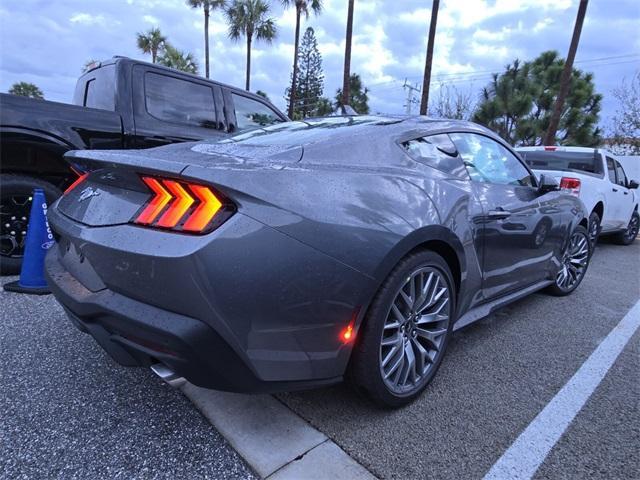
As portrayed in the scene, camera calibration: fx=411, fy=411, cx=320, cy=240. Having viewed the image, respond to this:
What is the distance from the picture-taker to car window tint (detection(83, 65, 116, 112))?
12.3 ft

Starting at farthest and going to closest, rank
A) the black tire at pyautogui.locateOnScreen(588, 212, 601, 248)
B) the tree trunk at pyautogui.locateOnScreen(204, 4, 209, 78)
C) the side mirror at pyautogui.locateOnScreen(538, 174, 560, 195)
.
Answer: the tree trunk at pyautogui.locateOnScreen(204, 4, 209, 78), the black tire at pyautogui.locateOnScreen(588, 212, 601, 248), the side mirror at pyautogui.locateOnScreen(538, 174, 560, 195)

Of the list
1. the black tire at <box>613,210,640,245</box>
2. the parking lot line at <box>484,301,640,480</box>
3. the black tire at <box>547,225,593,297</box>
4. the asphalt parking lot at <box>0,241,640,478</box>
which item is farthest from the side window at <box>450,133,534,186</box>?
the black tire at <box>613,210,640,245</box>

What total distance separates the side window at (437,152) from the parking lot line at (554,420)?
1.33m

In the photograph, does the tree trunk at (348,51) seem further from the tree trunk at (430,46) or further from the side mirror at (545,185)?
the side mirror at (545,185)

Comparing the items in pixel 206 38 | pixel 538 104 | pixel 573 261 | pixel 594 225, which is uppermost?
pixel 206 38

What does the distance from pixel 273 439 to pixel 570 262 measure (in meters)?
3.44

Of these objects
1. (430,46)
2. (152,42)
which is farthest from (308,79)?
(430,46)

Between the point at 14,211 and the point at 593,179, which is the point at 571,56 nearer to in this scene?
the point at 593,179

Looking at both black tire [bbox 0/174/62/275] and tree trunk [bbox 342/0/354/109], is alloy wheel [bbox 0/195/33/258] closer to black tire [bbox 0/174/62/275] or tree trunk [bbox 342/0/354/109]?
black tire [bbox 0/174/62/275]

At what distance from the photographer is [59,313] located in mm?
2908

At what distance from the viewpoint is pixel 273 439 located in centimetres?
176

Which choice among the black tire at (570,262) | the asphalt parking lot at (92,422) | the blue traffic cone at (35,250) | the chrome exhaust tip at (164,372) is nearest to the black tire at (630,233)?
the black tire at (570,262)

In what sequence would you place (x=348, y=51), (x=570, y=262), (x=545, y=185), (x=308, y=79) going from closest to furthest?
1. (x=545, y=185)
2. (x=570, y=262)
3. (x=348, y=51)
4. (x=308, y=79)

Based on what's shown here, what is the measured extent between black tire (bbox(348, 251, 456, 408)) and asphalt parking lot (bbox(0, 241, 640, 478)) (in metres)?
0.12
